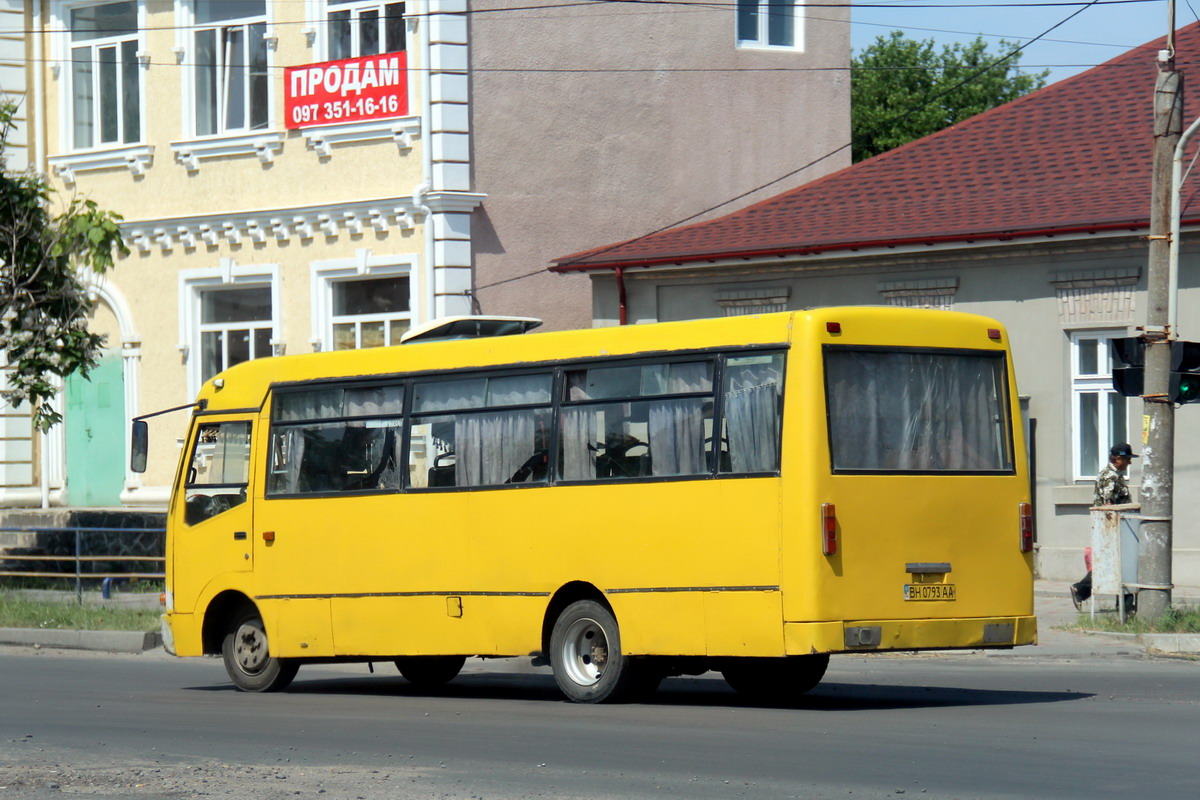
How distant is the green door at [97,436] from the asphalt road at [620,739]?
583 inches

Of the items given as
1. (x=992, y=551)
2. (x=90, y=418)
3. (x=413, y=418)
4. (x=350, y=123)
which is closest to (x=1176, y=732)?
(x=992, y=551)

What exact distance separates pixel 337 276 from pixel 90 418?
18.3ft

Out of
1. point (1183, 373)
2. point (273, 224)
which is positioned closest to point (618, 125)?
point (273, 224)

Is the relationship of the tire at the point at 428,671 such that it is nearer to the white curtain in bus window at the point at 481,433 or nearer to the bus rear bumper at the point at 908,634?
the white curtain in bus window at the point at 481,433

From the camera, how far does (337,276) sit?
28.3m

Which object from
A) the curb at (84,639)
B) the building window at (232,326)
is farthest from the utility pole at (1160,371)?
the building window at (232,326)

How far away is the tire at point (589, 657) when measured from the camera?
1323cm

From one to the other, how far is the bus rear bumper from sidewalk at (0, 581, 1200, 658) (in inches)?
150

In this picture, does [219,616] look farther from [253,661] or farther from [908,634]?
[908,634]

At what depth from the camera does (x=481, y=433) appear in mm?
14289

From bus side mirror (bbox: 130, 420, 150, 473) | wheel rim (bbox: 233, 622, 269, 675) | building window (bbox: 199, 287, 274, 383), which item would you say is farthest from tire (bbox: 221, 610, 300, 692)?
building window (bbox: 199, 287, 274, 383)

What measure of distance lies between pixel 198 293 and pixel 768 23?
990 cm

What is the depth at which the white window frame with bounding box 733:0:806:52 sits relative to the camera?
Result: 30.6 metres

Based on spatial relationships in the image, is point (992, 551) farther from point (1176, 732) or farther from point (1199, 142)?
point (1199, 142)
